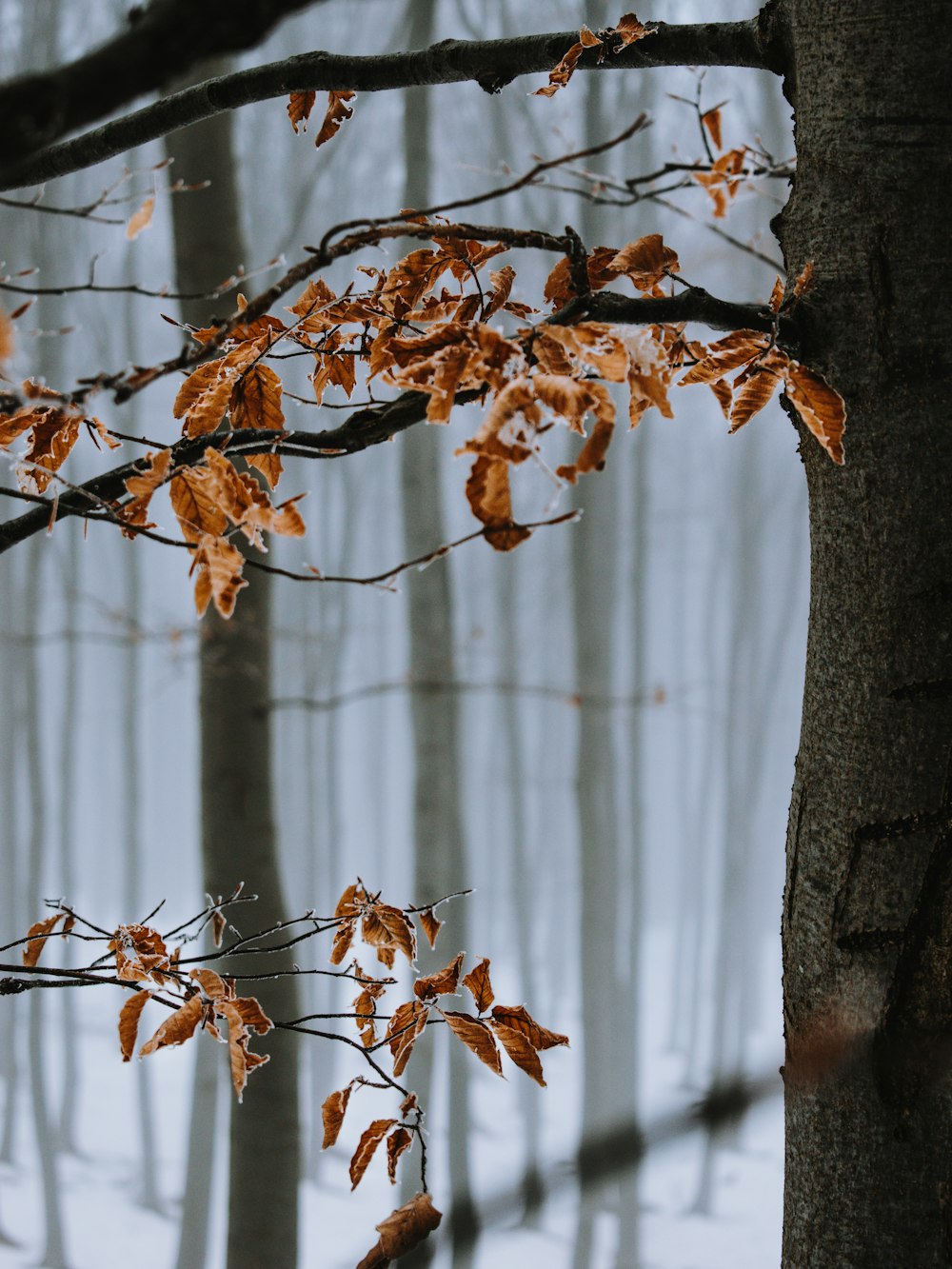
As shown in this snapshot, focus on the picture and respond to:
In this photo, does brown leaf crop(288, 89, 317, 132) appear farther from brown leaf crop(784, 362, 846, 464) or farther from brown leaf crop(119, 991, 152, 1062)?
brown leaf crop(119, 991, 152, 1062)

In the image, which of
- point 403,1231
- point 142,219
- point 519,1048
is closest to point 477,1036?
point 519,1048

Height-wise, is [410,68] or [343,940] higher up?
[410,68]

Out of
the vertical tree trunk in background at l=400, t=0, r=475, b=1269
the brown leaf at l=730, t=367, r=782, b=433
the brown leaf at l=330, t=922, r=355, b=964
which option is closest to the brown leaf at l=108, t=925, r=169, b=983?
the brown leaf at l=330, t=922, r=355, b=964

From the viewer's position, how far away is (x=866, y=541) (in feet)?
2.47

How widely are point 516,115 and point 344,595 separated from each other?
12.2 ft

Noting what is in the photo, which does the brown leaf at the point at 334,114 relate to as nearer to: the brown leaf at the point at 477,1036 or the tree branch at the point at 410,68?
the tree branch at the point at 410,68

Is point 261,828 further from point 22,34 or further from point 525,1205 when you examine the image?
point 22,34

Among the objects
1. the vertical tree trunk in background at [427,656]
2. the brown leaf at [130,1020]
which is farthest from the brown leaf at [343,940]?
the vertical tree trunk in background at [427,656]

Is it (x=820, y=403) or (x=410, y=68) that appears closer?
(x=820, y=403)

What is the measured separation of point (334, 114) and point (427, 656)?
10.2 feet

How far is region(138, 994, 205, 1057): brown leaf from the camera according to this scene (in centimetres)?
76

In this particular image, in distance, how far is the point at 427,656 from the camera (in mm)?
4066

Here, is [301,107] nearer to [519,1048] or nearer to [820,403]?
[820,403]

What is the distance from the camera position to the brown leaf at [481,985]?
90 centimetres
